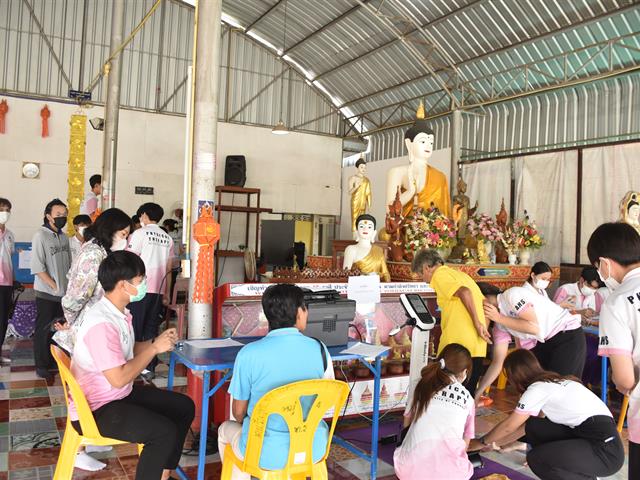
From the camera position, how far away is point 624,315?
1.99 m

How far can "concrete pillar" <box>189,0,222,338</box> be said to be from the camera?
3.65m

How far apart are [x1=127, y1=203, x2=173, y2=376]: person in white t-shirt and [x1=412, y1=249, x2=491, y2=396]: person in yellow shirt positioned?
229 centimetres

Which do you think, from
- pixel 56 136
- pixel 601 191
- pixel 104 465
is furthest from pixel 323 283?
pixel 56 136

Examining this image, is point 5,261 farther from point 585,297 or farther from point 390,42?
point 390,42

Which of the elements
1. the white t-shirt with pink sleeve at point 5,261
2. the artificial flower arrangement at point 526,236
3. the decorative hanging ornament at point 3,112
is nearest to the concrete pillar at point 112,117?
the white t-shirt with pink sleeve at point 5,261

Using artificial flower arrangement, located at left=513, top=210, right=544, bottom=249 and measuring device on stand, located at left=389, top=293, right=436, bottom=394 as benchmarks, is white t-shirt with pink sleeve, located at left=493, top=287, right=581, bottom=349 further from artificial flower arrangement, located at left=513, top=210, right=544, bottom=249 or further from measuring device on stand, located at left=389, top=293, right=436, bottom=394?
artificial flower arrangement, located at left=513, top=210, right=544, bottom=249

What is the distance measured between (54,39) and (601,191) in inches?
402

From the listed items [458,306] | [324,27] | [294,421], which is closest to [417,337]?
[458,306]

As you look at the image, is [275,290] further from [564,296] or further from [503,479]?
[564,296]

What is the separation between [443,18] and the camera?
10141mm

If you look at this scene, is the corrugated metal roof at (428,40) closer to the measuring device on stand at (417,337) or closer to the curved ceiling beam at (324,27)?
the curved ceiling beam at (324,27)

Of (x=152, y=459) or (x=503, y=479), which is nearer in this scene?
(x=152, y=459)

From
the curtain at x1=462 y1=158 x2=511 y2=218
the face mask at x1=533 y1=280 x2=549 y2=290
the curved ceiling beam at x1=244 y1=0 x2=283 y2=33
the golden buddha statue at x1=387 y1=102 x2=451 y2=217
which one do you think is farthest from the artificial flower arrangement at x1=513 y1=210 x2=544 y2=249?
the curved ceiling beam at x1=244 y1=0 x2=283 y2=33

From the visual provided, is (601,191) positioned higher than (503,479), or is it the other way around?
(601,191)
